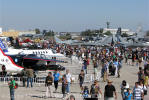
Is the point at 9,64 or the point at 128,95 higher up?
the point at 128,95

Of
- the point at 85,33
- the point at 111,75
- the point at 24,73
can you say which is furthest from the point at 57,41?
the point at 85,33

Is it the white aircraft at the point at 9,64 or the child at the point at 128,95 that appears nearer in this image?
the child at the point at 128,95

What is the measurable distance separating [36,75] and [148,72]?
6793 mm

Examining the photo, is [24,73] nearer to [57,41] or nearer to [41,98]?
[41,98]

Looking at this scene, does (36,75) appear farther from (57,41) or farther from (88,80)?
(57,41)

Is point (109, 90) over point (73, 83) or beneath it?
over

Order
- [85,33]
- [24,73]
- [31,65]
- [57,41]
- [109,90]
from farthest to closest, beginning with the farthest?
[85,33] < [57,41] < [31,65] < [24,73] < [109,90]

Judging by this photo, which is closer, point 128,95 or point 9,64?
point 128,95

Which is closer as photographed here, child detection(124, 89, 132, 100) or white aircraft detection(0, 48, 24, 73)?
child detection(124, 89, 132, 100)

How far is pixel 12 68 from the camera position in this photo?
61.2 ft

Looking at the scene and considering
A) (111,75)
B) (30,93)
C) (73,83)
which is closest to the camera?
(30,93)

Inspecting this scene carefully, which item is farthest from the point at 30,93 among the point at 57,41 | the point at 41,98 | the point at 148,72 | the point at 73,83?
the point at 57,41

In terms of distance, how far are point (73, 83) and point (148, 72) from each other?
4.35 m

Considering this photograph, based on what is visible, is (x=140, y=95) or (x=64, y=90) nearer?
(x=140, y=95)
